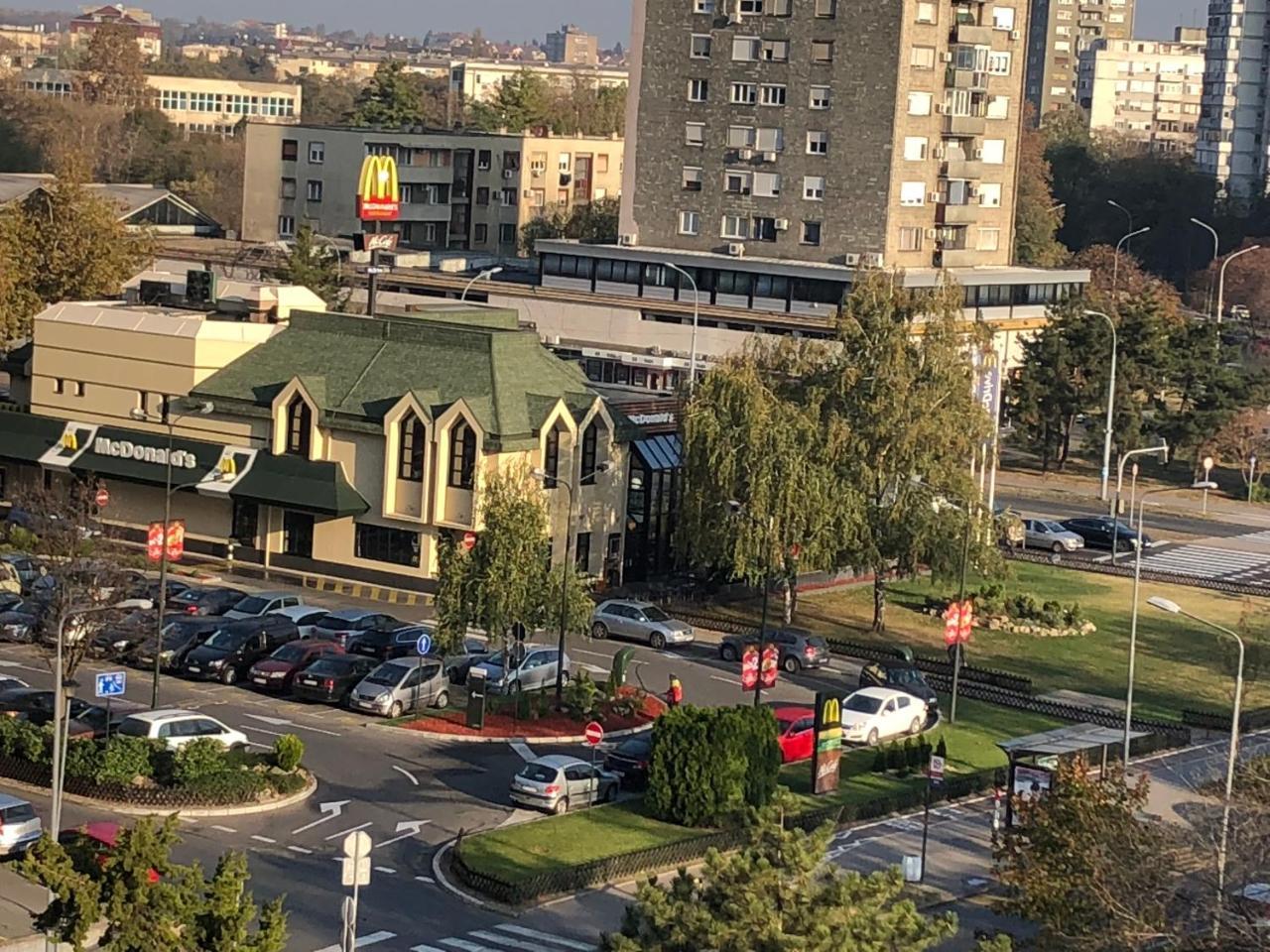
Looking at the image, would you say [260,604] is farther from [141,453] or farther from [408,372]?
[141,453]

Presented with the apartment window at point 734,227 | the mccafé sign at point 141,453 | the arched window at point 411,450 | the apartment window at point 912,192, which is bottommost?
the mccafé sign at point 141,453

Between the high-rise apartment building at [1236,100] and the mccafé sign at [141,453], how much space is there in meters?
116

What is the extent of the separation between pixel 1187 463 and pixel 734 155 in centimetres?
2345

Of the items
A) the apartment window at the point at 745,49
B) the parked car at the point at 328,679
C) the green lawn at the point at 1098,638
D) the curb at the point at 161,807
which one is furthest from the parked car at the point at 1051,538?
the curb at the point at 161,807

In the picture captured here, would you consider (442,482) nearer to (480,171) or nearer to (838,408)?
(838,408)

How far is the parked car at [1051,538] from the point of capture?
246ft

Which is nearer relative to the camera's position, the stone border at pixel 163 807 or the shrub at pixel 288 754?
the stone border at pixel 163 807

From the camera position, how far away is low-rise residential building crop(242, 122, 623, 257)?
123 meters

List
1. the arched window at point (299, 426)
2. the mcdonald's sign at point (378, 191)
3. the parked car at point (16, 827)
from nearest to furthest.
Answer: the parked car at point (16, 827) < the arched window at point (299, 426) < the mcdonald's sign at point (378, 191)

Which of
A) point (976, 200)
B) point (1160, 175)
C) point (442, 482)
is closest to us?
point (442, 482)

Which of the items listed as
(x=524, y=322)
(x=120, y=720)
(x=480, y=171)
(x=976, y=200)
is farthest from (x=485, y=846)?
(x=480, y=171)

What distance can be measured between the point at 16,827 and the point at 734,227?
2598 inches

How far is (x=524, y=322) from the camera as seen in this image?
94.4 metres

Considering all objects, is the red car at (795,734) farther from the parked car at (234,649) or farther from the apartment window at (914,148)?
the apartment window at (914,148)
